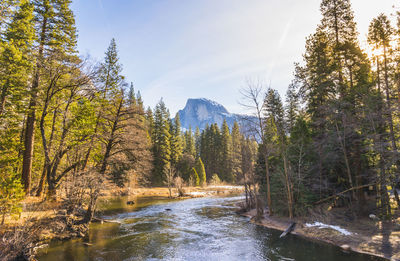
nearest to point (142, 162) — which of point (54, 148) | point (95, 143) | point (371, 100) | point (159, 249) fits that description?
point (95, 143)

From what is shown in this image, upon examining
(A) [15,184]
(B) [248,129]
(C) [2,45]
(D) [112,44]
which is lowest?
(A) [15,184]

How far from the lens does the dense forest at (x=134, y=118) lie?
49.8ft

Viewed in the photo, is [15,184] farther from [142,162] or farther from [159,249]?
[142,162]

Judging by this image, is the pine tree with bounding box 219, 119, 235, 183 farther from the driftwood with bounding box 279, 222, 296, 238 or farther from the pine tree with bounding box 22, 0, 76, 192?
the pine tree with bounding box 22, 0, 76, 192

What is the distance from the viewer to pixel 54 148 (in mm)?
16406

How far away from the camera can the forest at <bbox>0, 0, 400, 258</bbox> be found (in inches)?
597

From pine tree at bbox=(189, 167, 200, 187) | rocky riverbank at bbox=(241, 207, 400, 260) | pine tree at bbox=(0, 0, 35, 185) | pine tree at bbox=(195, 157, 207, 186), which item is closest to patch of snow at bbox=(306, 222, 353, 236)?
rocky riverbank at bbox=(241, 207, 400, 260)

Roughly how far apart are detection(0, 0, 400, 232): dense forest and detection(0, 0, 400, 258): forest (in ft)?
0.29

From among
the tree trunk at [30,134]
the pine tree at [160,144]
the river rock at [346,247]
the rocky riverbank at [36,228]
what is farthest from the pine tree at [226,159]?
the tree trunk at [30,134]

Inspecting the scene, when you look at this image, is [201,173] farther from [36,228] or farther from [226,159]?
[36,228]

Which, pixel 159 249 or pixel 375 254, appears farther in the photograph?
pixel 159 249

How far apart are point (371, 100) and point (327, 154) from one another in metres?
5.14

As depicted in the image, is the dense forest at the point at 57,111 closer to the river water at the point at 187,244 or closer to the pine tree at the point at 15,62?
the pine tree at the point at 15,62

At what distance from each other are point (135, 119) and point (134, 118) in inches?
6.4
